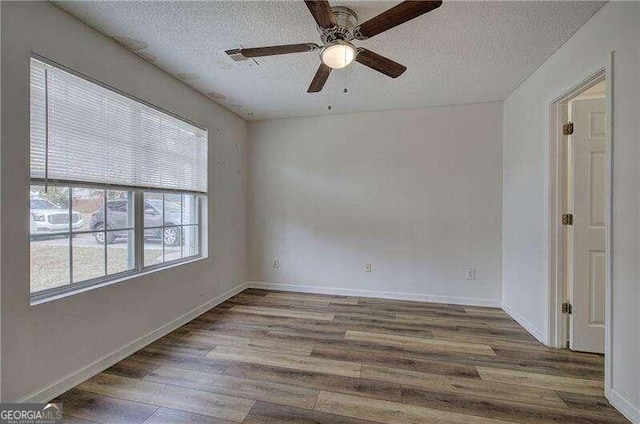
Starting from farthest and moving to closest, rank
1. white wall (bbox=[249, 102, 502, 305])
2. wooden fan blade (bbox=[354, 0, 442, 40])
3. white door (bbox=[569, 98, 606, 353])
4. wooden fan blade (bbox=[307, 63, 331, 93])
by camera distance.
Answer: white wall (bbox=[249, 102, 502, 305]) < white door (bbox=[569, 98, 606, 353]) < wooden fan blade (bbox=[307, 63, 331, 93]) < wooden fan blade (bbox=[354, 0, 442, 40])

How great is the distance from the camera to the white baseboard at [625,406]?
1558 mm

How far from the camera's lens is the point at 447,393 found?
1.83 metres

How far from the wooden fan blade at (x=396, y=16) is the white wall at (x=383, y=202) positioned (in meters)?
2.22

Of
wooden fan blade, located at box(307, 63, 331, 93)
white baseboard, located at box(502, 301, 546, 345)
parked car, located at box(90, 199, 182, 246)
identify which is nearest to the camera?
wooden fan blade, located at box(307, 63, 331, 93)

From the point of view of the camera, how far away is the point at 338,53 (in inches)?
67.8

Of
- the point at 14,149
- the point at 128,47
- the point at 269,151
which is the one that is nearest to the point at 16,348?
the point at 14,149

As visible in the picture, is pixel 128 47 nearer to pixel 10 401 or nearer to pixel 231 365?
pixel 10 401

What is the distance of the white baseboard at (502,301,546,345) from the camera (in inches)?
100

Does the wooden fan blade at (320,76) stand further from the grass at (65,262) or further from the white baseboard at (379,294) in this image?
the white baseboard at (379,294)

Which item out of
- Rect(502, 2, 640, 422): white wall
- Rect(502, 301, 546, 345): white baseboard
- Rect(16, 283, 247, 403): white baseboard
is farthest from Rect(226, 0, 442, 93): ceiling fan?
Rect(502, 301, 546, 345): white baseboard

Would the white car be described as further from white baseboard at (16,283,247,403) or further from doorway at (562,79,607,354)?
doorway at (562,79,607,354)

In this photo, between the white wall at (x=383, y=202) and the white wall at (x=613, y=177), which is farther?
the white wall at (x=383, y=202)

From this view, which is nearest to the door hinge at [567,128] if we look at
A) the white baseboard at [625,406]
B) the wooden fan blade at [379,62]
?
the wooden fan blade at [379,62]

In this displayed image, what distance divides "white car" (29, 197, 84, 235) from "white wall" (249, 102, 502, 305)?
2.40 meters
